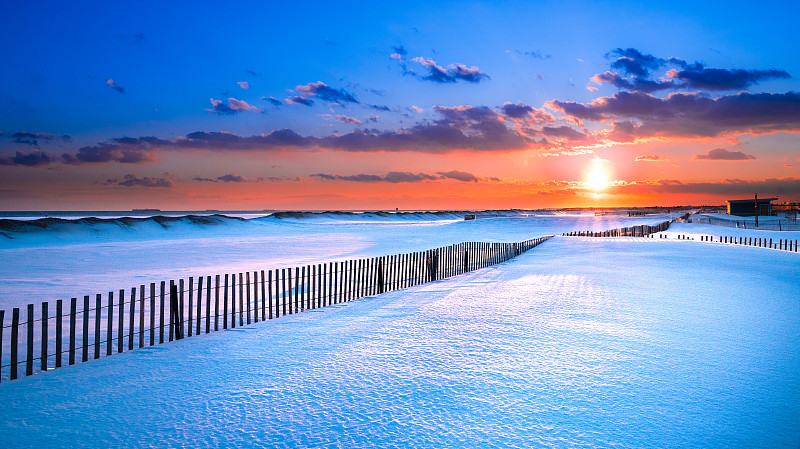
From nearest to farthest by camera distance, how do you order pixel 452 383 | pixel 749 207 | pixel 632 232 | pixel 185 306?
pixel 452 383 < pixel 185 306 < pixel 632 232 < pixel 749 207

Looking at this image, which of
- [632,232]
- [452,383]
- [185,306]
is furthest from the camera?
[632,232]

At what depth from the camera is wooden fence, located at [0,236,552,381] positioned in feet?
22.3

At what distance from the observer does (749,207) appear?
72.2 meters

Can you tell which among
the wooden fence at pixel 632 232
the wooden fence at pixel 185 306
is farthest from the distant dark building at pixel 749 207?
the wooden fence at pixel 185 306

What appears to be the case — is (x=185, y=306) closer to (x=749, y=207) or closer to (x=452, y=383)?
(x=452, y=383)

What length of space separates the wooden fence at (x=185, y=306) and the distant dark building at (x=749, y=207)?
2678 inches

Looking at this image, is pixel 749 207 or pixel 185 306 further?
pixel 749 207

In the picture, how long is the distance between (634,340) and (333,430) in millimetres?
5227

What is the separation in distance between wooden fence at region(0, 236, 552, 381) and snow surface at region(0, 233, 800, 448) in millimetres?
566

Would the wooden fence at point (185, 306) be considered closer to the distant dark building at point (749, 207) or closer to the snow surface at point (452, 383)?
the snow surface at point (452, 383)

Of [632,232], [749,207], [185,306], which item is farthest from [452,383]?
[749,207]

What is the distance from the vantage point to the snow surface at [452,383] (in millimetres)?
4191

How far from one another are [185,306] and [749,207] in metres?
87.1

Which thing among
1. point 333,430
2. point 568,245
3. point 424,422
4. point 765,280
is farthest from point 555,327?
point 568,245
